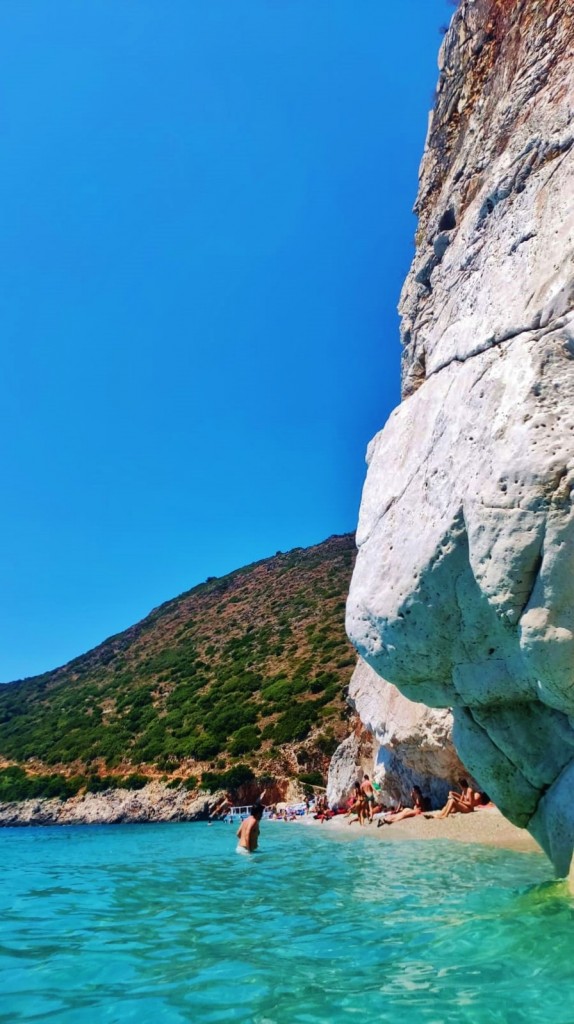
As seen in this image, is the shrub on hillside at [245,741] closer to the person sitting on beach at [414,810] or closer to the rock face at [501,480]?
the person sitting on beach at [414,810]

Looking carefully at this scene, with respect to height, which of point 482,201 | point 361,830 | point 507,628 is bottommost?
point 361,830

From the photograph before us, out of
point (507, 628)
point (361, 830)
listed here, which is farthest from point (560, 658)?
point (361, 830)

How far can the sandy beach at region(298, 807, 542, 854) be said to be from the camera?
1266cm

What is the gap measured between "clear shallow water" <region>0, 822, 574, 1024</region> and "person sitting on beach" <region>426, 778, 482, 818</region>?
17.5 ft

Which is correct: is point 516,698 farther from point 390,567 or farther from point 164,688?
point 164,688

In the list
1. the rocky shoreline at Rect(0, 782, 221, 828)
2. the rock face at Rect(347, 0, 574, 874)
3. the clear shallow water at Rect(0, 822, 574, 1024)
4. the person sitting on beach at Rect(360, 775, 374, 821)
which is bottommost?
the rocky shoreline at Rect(0, 782, 221, 828)

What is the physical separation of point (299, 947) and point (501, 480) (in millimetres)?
4763

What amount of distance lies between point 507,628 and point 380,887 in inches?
201

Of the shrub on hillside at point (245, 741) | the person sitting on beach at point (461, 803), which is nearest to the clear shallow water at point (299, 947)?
the person sitting on beach at point (461, 803)

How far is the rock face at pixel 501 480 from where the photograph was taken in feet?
19.4

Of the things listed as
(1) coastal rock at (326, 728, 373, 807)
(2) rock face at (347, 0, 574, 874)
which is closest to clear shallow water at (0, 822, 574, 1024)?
(2) rock face at (347, 0, 574, 874)

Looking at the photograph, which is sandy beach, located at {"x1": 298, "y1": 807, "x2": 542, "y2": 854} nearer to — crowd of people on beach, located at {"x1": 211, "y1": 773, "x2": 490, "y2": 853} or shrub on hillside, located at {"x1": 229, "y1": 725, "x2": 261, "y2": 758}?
crowd of people on beach, located at {"x1": 211, "y1": 773, "x2": 490, "y2": 853}

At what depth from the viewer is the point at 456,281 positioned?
30.3 feet

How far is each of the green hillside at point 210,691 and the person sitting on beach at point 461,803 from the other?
2356 centimetres
